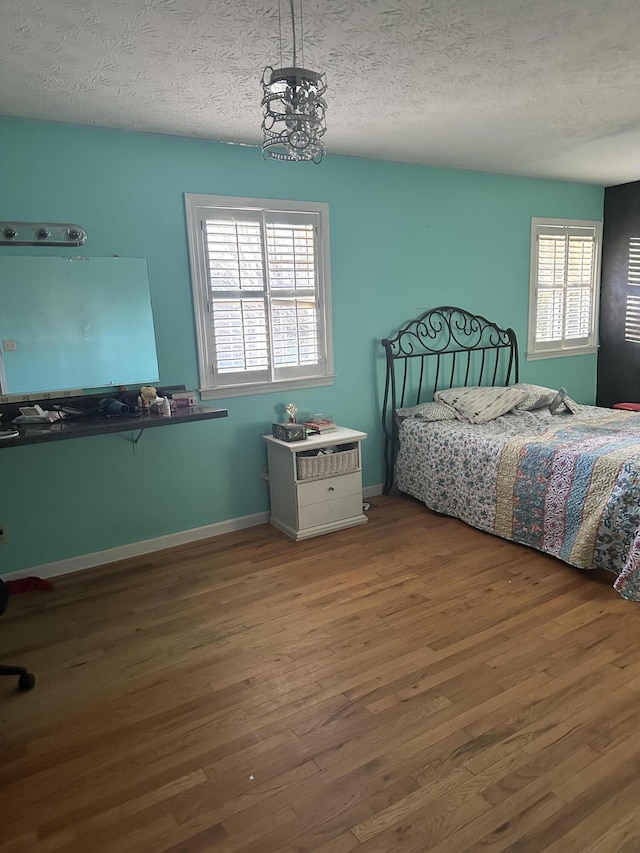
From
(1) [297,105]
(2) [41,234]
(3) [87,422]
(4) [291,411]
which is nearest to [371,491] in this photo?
(4) [291,411]

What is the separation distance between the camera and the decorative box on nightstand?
3.51 m

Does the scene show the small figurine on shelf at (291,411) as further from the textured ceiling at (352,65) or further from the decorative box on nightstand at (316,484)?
the textured ceiling at (352,65)

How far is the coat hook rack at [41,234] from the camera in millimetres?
2871

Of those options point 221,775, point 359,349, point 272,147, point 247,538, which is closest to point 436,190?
point 359,349

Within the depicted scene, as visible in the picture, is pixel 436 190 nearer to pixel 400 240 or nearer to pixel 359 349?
pixel 400 240

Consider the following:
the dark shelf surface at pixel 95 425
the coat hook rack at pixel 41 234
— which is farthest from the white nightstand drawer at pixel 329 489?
the coat hook rack at pixel 41 234

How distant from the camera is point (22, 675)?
221 centimetres

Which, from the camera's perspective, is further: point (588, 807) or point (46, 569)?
point (46, 569)

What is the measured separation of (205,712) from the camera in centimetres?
205

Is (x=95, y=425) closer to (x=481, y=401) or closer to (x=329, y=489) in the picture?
(x=329, y=489)

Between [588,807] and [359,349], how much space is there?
3.07 meters

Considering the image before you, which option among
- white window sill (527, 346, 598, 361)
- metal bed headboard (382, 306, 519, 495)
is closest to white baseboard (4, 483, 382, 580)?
metal bed headboard (382, 306, 519, 495)

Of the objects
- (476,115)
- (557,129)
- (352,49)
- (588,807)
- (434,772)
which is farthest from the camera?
(557,129)

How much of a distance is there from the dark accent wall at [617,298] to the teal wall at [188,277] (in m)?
0.97
